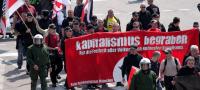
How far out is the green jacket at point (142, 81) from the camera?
1439 centimetres

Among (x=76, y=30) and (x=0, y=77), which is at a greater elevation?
(x=76, y=30)

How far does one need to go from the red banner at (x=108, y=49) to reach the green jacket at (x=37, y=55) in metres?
1.04

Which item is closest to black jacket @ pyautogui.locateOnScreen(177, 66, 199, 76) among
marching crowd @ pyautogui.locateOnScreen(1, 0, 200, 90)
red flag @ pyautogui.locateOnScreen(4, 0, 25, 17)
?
marching crowd @ pyautogui.locateOnScreen(1, 0, 200, 90)

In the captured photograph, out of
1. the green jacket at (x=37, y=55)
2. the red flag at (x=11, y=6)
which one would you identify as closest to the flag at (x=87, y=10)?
the red flag at (x=11, y=6)

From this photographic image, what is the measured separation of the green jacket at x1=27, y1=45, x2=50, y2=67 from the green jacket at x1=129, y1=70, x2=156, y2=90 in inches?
145

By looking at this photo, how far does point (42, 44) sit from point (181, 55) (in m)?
4.05

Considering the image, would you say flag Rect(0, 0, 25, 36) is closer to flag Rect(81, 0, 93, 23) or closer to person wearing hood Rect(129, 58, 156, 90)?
flag Rect(81, 0, 93, 23)

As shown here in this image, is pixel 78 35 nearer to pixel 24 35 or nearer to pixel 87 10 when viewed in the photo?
pixel 24 35

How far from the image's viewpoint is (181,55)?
1908cm

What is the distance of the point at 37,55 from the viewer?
1744 centimetres

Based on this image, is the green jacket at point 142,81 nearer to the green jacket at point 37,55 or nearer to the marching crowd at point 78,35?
the marching crowd at point 78,35

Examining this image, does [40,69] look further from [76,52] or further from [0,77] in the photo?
[0,77]

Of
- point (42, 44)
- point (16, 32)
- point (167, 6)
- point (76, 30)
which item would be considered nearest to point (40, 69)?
point (42, 44)

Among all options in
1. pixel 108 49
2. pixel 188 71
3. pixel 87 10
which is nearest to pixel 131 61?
pixel 188 71
